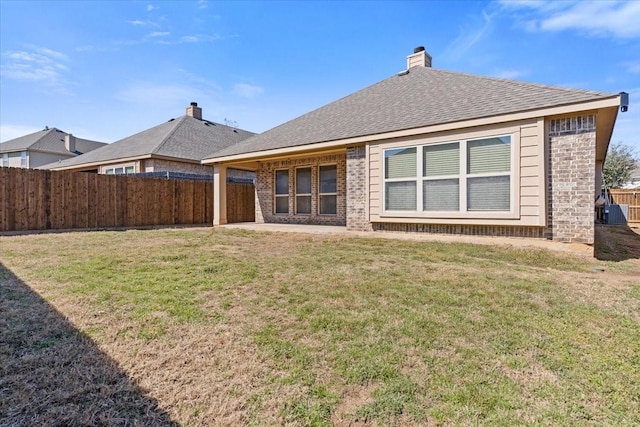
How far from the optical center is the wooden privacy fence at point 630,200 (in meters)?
19.0

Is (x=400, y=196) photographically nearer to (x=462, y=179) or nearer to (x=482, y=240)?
(x=462, y=179)

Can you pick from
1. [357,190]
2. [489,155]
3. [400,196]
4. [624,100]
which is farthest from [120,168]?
[624,100]

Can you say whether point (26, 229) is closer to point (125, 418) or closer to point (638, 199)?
point (125, 418)

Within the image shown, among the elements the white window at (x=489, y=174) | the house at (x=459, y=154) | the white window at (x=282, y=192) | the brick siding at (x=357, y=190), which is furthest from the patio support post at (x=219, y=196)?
the white window at (x=489, y=174)

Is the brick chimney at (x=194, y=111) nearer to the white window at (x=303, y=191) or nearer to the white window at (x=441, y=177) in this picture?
the white window at (x=303, y=191)

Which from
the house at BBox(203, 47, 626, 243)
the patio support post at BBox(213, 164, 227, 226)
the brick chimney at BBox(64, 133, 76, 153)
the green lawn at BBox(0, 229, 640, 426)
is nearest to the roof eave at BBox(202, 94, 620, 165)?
the house at BBox(203, 47, 626, 243)

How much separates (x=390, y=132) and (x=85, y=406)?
8076 millimetres

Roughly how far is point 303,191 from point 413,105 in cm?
522

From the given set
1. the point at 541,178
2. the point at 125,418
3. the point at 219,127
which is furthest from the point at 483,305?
the point at 219,127

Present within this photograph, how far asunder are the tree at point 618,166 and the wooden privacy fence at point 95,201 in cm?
3193

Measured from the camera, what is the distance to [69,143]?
2927 centimetres

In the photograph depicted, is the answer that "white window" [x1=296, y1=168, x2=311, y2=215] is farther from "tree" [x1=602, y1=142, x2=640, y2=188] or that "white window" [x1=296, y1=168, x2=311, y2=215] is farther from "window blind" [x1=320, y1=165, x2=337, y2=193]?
"tree" [x1=602, y1=142, x2=640, y2=188]

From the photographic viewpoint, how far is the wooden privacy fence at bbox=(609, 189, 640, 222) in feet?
62.5

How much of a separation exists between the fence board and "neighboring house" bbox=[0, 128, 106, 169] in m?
21.5
